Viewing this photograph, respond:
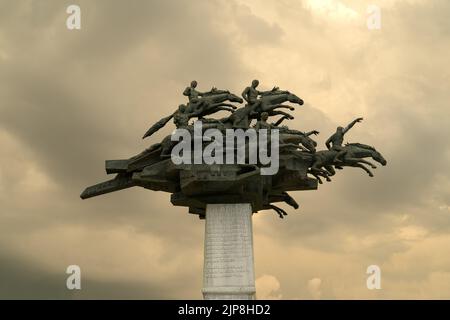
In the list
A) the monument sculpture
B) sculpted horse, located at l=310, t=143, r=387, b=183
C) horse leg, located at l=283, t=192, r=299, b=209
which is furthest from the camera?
horse leg, located at l=283, t=192, r=299, b=209

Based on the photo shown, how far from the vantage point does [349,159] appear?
2191 centimetres

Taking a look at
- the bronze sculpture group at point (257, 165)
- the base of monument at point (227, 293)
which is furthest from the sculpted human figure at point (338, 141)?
the base of monument at point (227, 293)

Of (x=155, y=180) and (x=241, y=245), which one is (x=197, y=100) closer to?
(x=155, y=180)

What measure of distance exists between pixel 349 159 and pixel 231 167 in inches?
159

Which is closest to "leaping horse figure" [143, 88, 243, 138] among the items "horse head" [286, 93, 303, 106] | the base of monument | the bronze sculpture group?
the bronze sculpture group

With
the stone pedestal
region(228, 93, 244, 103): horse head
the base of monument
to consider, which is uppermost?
region(228, 93, 244, 103): horse head

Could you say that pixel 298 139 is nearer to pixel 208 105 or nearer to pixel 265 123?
pixel 265 123

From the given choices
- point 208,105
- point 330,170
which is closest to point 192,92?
point 208,105

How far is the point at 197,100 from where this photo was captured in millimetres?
22062

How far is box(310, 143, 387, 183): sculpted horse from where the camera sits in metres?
21.9

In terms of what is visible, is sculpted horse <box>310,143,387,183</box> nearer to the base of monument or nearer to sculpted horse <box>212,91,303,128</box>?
sculpted horse <box>212,91,303,128</box>

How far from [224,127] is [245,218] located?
2.99 metres

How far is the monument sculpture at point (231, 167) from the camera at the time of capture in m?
20.7

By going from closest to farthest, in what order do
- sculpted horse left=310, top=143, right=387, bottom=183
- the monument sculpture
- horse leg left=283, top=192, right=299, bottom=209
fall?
1. the monument sculpture
2. sculpted horse left=310, top=143, right=387, bottom=183
3. horse leg left=283, top=192, right=299, bottom=209
